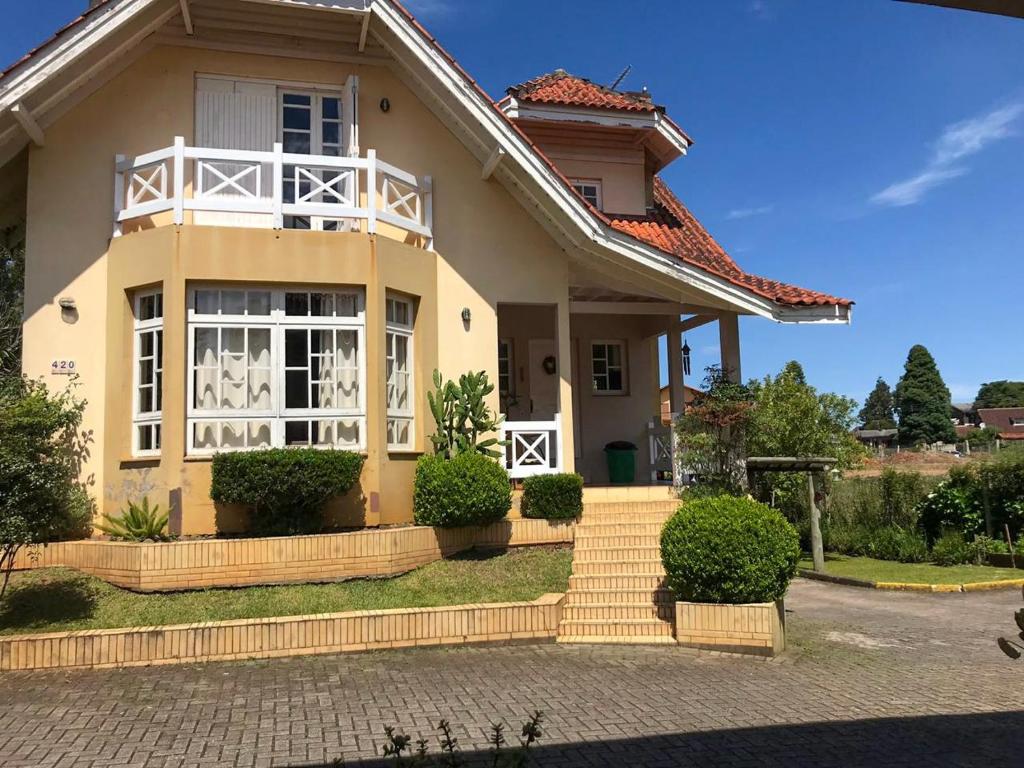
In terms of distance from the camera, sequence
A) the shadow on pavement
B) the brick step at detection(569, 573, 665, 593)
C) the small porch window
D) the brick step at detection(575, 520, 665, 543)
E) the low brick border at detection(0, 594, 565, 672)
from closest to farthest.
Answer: the shadow on pavement → the low brick border at detection(0, 594, 565, 672) → the brick step at detection(569, 573, 665, 593) → the brick step at detection(575, 520, 665, 543) → the small porch window

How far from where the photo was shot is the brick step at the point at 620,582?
1019 cm

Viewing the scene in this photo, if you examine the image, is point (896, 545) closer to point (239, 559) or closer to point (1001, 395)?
point (239, 559)

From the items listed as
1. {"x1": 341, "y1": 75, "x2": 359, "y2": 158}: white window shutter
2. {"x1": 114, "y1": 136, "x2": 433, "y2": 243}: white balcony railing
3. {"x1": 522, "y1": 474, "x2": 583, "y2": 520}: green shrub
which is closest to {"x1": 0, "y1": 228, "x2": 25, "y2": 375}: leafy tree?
{"x1": 114, "y1": 136, "x2": 433, "y2": 243}: white balcony railing

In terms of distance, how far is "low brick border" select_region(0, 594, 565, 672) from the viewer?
7883 mm

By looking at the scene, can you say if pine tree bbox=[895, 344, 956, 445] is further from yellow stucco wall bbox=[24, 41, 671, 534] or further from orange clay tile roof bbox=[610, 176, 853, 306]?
yellow stucco wall bbox=[24, 41, 671, 534]

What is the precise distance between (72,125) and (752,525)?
11200 millimetres

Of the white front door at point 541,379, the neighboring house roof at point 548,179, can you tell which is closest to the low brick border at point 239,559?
the neighboring house roof at point 548,179

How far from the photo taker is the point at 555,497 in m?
12.2

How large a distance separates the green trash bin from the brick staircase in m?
4.15

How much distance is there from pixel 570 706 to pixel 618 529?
5.32 meters

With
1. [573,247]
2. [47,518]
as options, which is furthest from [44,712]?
[573,247]

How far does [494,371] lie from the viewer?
44.1 feet

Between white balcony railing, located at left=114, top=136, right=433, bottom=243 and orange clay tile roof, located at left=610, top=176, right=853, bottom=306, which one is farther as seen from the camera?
orange clay tile roof, located at left=610, top=176, right=853, bottom=306

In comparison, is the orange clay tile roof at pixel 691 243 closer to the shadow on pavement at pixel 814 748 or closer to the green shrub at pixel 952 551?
the green shrub at pixel 952 551
